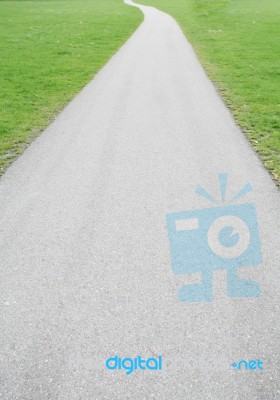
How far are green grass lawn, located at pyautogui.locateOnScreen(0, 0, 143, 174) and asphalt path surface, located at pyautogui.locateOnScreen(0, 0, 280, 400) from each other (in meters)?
1.26

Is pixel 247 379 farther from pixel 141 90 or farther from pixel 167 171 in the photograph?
pixel 141 90

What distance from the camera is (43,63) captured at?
16344 mm

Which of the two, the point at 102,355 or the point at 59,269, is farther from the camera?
the point at 59,269

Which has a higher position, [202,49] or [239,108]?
[202,49]

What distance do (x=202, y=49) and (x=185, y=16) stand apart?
18.6 m

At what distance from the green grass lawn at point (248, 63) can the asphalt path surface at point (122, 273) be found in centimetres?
74

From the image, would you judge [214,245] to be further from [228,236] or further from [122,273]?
[122,273]

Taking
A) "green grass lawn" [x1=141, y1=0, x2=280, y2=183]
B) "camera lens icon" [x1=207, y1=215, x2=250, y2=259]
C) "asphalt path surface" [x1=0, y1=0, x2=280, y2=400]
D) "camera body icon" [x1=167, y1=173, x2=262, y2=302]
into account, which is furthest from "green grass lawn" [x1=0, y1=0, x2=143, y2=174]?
"green grass lawn" [x1=141, y1=0, x2=280, y2=183]

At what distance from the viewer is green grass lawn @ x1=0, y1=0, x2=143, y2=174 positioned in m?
9.66

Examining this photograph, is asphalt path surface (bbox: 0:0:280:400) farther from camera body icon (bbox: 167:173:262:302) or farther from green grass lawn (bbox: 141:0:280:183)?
green grass lawn (bbox: 141:0:280:183)

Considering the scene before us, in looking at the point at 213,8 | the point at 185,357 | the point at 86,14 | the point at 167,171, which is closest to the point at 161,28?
the point at 86,14

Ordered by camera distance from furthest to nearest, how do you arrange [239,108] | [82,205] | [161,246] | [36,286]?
[239,108] → [82,205] → [161,246] → [36,286]

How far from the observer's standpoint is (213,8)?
39.7 metres

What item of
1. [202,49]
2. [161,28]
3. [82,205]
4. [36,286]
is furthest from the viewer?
[161,28]
